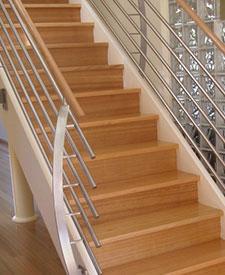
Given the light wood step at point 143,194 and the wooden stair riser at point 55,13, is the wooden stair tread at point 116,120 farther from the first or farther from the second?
the wooden stair riser at point 55,13

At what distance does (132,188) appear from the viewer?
114 inches

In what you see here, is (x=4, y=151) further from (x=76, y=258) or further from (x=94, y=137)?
(x=76, y=258)

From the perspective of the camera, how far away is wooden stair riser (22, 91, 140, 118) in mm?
3527

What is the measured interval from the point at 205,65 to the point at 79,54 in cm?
110

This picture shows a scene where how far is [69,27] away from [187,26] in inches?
Result: 43.1

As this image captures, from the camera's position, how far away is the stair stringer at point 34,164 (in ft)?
8.14

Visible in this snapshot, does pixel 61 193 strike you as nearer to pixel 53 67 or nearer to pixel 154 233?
pixel 53 67

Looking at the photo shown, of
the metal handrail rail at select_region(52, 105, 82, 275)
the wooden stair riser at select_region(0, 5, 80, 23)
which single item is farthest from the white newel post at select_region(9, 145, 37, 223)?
the metal handrail rail at select_region(52, 105, 82, 275)

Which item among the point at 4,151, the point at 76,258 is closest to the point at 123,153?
the point at 76,258

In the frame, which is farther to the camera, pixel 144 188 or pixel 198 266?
pixel 144 188

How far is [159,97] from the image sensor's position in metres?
3.48

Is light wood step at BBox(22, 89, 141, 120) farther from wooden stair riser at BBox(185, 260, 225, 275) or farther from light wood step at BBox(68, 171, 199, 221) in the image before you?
wooden stair riser at BBox(185, 260, 225, 275)

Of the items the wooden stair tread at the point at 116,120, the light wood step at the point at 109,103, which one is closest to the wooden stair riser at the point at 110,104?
the light wood step at the point at 109,103

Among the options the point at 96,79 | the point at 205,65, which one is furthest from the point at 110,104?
the point at 205,65
